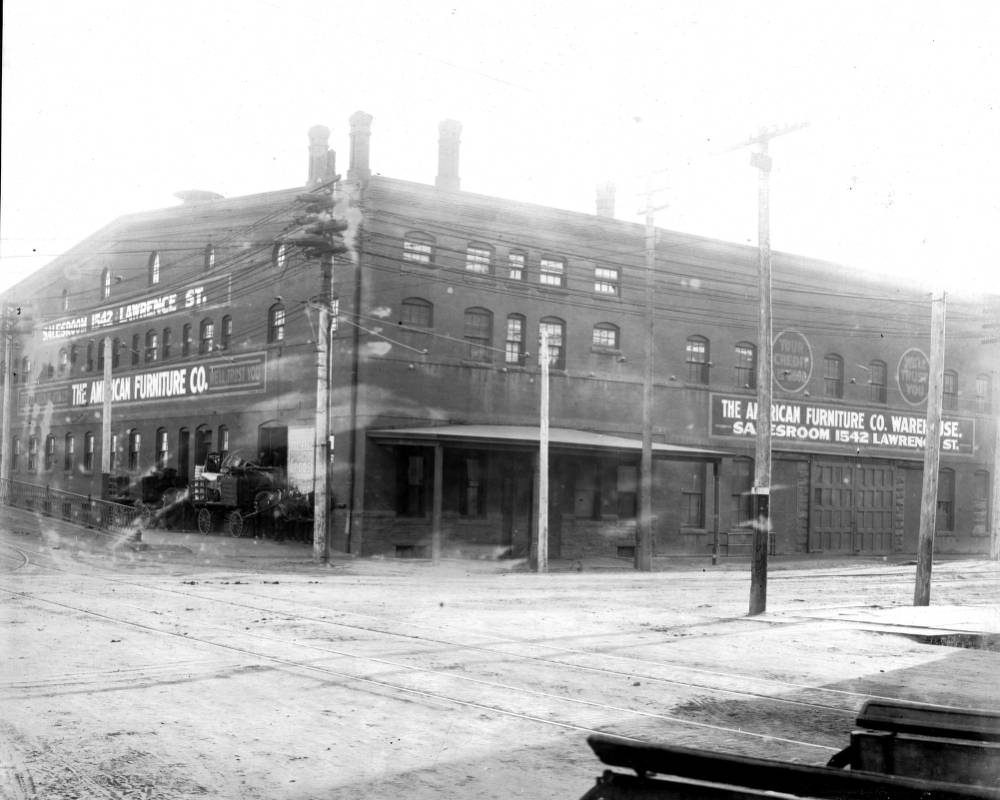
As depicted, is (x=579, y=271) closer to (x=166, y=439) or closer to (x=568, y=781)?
(x=166, y=439)

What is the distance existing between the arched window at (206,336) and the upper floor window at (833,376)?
2025 centimetres

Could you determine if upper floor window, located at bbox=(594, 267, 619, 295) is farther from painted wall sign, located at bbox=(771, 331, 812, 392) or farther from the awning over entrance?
painted wall sign, located at bbox=(771, 331, 812, 392)

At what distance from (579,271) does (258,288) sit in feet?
30.2

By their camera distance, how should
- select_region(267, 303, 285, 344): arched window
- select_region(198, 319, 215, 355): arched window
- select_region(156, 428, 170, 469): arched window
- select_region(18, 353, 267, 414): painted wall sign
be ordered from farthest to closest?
1. select_region(156, 428, 170, 469): arched window
2. select_region(198, 319, 215, 355): arched window
3. select_region(18, 353, 267, 414): painted wall sign
4. select_region(267, 303, 285, 344): arched window

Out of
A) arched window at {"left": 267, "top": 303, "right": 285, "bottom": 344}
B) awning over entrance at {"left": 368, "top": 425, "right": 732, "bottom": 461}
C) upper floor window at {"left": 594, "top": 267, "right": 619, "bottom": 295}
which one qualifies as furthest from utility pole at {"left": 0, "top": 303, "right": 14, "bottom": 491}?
upper floor window at {"left": 594, "top": 267, "right": 619, "bottom": 295}

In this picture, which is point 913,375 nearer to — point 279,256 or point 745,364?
point 745,364

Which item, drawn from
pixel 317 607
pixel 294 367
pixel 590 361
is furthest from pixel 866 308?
pixel 317 607

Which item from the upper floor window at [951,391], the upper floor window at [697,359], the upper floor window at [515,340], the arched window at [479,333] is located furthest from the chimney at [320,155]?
the upper floor window at [951,391]

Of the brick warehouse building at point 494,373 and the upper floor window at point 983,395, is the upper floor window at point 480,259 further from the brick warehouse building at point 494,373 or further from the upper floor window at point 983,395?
the upper floor window at point 983,395

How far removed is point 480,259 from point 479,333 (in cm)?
206

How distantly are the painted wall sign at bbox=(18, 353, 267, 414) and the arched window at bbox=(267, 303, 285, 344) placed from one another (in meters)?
0.66

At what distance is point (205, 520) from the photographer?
103ft

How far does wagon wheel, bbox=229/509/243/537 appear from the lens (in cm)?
2988

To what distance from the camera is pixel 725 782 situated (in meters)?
3.42
